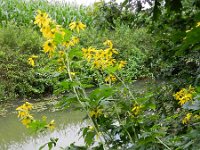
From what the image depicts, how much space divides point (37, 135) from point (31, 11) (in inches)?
238

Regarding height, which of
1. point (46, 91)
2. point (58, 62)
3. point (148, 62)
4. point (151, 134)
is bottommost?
point (46, 91)

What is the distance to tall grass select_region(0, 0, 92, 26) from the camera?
10227mm

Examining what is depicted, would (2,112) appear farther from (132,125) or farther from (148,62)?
(132,125)

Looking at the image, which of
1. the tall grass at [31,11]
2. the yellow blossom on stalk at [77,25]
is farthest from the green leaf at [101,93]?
the tall grass at [31,11]

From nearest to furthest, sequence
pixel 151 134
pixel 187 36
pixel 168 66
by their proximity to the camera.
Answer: pixel 187 36 < pixel 151 134 < pixel 168 66

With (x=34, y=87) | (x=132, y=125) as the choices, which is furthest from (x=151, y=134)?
(x=34, y=87)

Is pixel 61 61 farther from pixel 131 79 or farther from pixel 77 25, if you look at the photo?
pixel 131 79

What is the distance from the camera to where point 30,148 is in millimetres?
4898

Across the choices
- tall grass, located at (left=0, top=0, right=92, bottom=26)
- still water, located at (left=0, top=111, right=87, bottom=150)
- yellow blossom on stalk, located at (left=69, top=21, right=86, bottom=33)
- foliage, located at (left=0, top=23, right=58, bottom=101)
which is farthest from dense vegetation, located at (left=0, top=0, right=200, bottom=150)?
tall grass, located at (left=0, top=0, right=92, bottom=26)

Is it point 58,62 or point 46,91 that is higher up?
point 58,62

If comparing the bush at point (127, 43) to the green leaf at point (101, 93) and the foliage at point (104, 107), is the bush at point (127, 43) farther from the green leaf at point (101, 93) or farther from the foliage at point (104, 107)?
the green leaf at point (101, 93)

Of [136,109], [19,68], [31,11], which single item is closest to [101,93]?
[136,109]

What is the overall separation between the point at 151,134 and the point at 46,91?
7.21 meters

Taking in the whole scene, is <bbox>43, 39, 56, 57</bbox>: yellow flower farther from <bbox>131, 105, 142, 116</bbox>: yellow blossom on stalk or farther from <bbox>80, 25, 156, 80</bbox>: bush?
<bbox>80, 25, 156, 80</bbox>: bush
